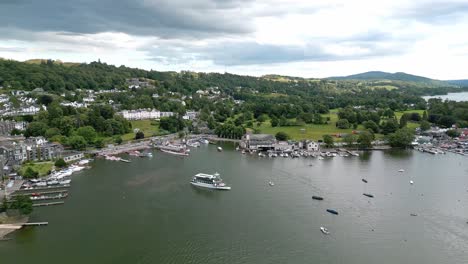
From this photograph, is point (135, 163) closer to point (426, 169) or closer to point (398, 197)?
point (398, 197)

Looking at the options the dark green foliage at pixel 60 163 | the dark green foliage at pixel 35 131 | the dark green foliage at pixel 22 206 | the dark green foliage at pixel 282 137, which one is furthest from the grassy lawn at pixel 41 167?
the dark green foliage at pixel 282 137

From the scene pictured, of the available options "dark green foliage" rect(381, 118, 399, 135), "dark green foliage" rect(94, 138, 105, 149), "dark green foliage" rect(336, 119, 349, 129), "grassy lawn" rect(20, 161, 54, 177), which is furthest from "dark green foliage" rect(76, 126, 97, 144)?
"dark green foliage" rect(381, 118, 399, 135)

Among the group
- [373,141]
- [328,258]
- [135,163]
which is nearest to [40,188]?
[135,163]

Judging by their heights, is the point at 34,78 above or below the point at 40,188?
above

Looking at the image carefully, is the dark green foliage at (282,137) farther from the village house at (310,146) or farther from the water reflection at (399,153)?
the water reflection at (399,153)

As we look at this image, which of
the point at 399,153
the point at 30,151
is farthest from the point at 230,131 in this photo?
the point at 30,151

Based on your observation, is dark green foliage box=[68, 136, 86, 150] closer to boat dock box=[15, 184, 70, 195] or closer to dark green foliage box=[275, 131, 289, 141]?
boat dock box=[15, 184, 70, 195]
